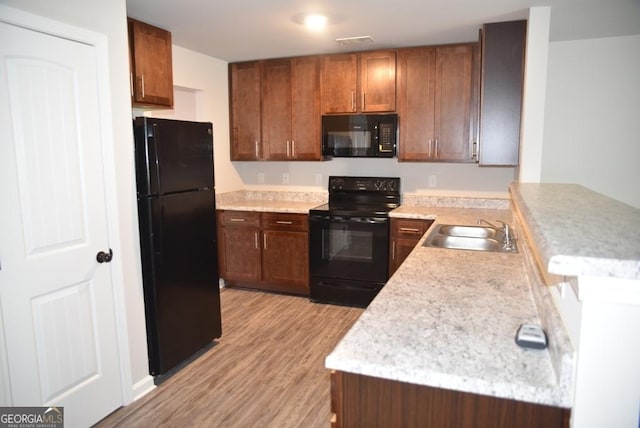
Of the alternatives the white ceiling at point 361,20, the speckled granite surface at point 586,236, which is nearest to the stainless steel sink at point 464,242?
the speckled granite surface at point 586,236

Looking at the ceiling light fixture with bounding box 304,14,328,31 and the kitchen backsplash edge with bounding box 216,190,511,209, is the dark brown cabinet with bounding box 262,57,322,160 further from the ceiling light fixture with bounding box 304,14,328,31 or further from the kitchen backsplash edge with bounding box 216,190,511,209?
the ceiling light fixture with bounding box 304,14,328,31

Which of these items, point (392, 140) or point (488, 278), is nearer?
point (488, 278)

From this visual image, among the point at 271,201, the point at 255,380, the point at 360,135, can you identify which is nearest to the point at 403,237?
the point at 360,135

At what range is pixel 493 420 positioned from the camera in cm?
111

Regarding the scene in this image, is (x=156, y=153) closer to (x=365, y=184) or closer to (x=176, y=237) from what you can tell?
(x=176, y=237)

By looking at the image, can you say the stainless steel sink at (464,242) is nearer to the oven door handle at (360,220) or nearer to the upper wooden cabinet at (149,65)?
the oven door handle at (360,220)

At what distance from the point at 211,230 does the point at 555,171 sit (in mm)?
3090

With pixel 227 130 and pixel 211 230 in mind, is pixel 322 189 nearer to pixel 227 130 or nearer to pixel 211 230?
pixel 227 130

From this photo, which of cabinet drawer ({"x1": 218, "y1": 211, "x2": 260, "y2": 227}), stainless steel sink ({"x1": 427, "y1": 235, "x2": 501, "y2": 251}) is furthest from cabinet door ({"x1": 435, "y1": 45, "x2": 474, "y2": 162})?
cabinet drawer ({"x1": 218, "y1": 211, "x2": 260, "y2": 227})

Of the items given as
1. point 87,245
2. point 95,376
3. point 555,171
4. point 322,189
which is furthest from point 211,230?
point 555,171

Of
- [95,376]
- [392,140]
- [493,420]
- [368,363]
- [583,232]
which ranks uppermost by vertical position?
[392,140]

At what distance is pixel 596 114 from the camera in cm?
372

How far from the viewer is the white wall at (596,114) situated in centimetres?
361

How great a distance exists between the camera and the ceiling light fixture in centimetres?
299
